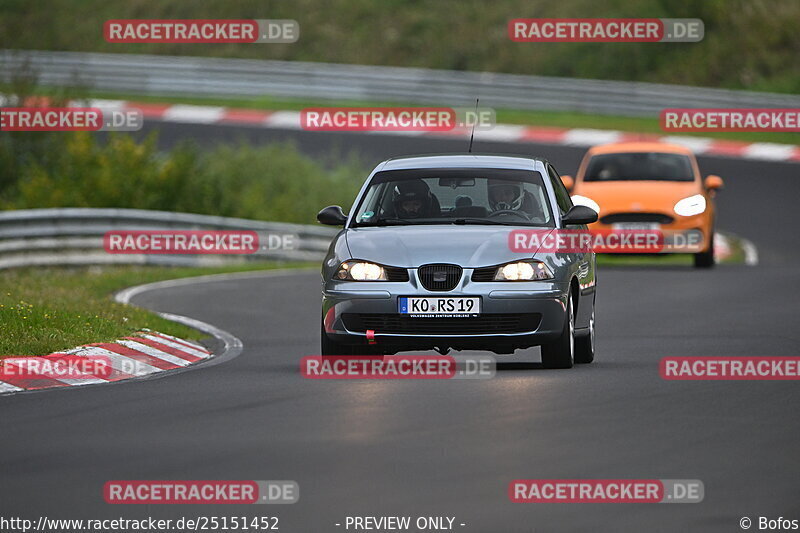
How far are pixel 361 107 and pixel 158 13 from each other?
36.9 feet

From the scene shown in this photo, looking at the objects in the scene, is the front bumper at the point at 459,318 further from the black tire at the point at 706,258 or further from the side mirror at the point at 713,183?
the side mirror at the point at 713,183

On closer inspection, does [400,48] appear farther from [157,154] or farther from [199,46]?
[157,154]

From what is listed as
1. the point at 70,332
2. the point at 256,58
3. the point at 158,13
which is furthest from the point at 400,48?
the point at 70,332

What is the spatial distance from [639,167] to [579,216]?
13.5 m

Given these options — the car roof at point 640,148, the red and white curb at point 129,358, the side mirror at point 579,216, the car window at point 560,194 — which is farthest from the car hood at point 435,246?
the car roof at point 640,148

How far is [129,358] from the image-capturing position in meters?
14.3

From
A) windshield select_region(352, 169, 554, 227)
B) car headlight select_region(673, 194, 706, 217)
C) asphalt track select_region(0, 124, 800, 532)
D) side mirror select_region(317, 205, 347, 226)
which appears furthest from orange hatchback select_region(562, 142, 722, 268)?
side mirror select_region(317, 205, 347, 226)

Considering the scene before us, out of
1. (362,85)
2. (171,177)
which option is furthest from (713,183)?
(362,85)

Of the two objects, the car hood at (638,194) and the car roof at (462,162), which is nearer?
the car roof at (462,162)

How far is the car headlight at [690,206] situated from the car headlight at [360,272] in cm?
1286

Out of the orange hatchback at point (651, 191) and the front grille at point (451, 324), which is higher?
the orange hatchback at point (651, 191)

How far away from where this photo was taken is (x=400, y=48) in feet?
164

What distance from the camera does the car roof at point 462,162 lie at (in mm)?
14070

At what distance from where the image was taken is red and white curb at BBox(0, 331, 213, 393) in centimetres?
1296
